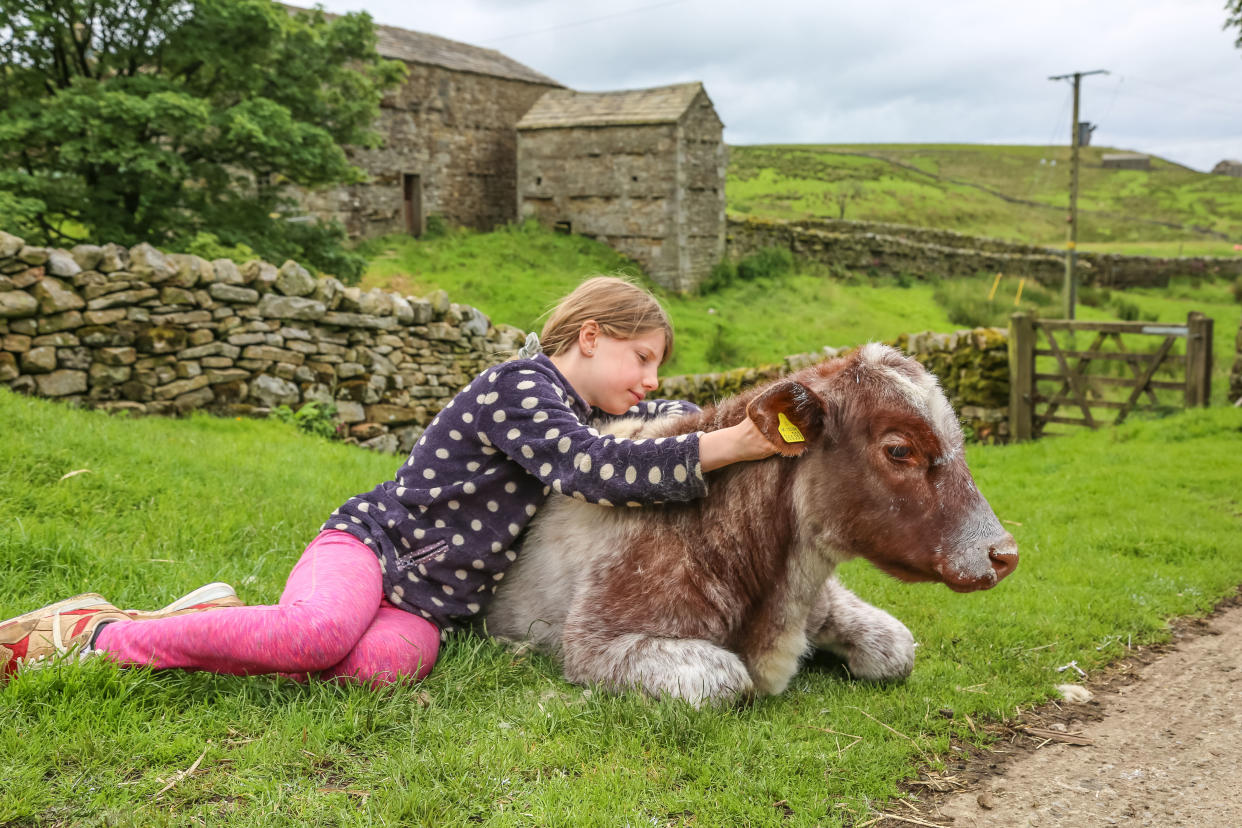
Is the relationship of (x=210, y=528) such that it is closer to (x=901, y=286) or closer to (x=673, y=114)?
(x=673, y=114)

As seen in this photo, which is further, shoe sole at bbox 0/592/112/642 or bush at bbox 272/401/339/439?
bush at bbox 272/401/339/439

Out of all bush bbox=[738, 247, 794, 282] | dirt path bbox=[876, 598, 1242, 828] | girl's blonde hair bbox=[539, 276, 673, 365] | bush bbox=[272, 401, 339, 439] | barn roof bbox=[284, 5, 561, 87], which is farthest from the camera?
bush bbox=[738, 247, 794, 282]

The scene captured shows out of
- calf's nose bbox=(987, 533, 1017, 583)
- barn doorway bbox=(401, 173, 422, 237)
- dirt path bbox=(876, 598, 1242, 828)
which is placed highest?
barn doorway bbox=(401, 173, 422, 237)

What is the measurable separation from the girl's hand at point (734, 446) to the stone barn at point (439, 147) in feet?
81.5

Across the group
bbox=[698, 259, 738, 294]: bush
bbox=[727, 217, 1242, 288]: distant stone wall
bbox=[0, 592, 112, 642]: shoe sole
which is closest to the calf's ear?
bbox=[0, 592, 112, 642]: shoe sole

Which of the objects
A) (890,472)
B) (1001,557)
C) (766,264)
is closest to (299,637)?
(890,472)

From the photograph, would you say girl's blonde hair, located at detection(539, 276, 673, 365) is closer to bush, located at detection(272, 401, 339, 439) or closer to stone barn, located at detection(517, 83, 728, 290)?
bush, located at detection(272, 401, 339, 439)

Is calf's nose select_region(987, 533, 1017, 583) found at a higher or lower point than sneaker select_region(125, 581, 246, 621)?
higher

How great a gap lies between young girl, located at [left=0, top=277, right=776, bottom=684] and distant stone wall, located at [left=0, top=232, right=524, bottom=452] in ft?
Result: 21.9

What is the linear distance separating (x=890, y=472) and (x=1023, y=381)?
12322mm

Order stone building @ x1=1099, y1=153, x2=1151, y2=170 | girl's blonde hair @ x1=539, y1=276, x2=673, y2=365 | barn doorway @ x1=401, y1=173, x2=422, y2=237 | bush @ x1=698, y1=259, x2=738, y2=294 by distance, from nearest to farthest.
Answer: girl's blonde hair @ x1=539, y1=276, x2=673, y2=365 → bush @ x1=698, y1=259, x2=738, y2=294 → barn doorway @ x1=401, y1=173, x2=422, y2=237 → stone building @ x1=1099, y1=153, x2=1151, y2=170

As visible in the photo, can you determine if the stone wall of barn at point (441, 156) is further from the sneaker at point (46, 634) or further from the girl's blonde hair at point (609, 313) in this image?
the sneaker at point (46, 634)

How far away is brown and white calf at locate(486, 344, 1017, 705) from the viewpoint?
9.47ft

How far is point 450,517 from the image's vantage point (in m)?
3.50
